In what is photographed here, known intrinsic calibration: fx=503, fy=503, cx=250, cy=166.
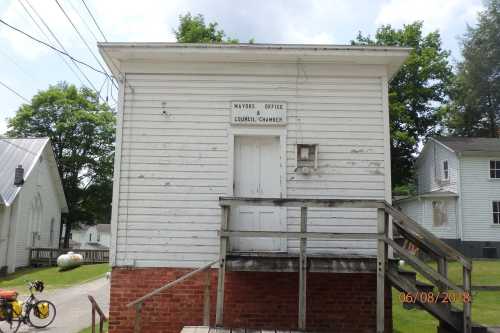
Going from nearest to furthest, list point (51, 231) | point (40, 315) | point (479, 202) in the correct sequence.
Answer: point (40, 315) → point (479, 202) → point (51, 231)

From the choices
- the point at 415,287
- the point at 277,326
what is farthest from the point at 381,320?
the point at 277,326

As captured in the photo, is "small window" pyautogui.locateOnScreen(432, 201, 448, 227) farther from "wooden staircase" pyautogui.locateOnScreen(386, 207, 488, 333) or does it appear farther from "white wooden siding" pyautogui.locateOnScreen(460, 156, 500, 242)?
"wooden staircase" pyautogui.locateOnScreen(386, 207, 488, 333)

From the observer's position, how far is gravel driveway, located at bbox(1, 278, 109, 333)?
12297 millimetres

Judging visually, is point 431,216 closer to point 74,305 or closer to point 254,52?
point 74,305

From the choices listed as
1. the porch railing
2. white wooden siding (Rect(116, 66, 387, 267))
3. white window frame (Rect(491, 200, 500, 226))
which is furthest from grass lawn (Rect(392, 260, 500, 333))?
white window frame (Rect(491, 200, 500, 226))

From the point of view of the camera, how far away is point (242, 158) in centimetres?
902

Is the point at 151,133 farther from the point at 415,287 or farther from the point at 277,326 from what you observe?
the point at 415,287

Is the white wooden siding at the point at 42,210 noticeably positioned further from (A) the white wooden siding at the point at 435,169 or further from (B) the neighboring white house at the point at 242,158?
(A) the white wooden siding at the point at 435,169

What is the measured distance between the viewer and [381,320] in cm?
690

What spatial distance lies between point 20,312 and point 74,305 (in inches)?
115

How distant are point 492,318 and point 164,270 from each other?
795cm

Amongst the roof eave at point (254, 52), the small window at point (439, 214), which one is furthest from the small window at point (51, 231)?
the roof eave at point (254, 52)

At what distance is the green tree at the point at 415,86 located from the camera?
35.4 metres
